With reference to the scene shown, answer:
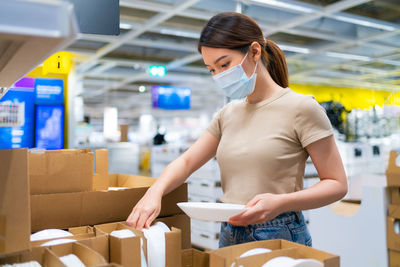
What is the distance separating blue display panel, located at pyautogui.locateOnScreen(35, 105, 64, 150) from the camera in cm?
360

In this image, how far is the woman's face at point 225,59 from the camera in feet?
4.56

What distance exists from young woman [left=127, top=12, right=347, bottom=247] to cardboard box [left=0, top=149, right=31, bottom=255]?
1.35 ft

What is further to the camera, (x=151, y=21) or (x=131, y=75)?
(x=131, y=75)

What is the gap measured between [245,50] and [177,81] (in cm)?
1127

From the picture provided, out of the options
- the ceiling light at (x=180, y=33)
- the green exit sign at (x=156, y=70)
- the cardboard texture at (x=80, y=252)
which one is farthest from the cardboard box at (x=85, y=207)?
the green exit sign at (x=156, y=70)

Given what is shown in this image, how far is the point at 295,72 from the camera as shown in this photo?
1084 centimetres

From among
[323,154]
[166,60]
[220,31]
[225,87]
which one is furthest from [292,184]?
[166,60]

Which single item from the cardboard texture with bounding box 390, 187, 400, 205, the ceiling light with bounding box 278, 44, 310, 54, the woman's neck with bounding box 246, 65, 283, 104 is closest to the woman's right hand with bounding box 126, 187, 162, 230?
the woman's neck with bounding box 246, 65, 283, 104

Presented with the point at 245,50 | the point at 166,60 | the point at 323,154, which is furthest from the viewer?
the point at 166,60

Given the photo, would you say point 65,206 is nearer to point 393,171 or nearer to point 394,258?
point 393,171

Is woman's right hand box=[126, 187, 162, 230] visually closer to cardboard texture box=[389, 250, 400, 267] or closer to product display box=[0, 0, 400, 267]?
product display box=[0, 0, 400, 267]

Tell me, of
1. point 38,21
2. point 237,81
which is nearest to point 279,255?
point 38,21

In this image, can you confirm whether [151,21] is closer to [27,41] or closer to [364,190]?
[364,190]

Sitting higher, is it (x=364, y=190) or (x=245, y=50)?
(x=245, y=50)
